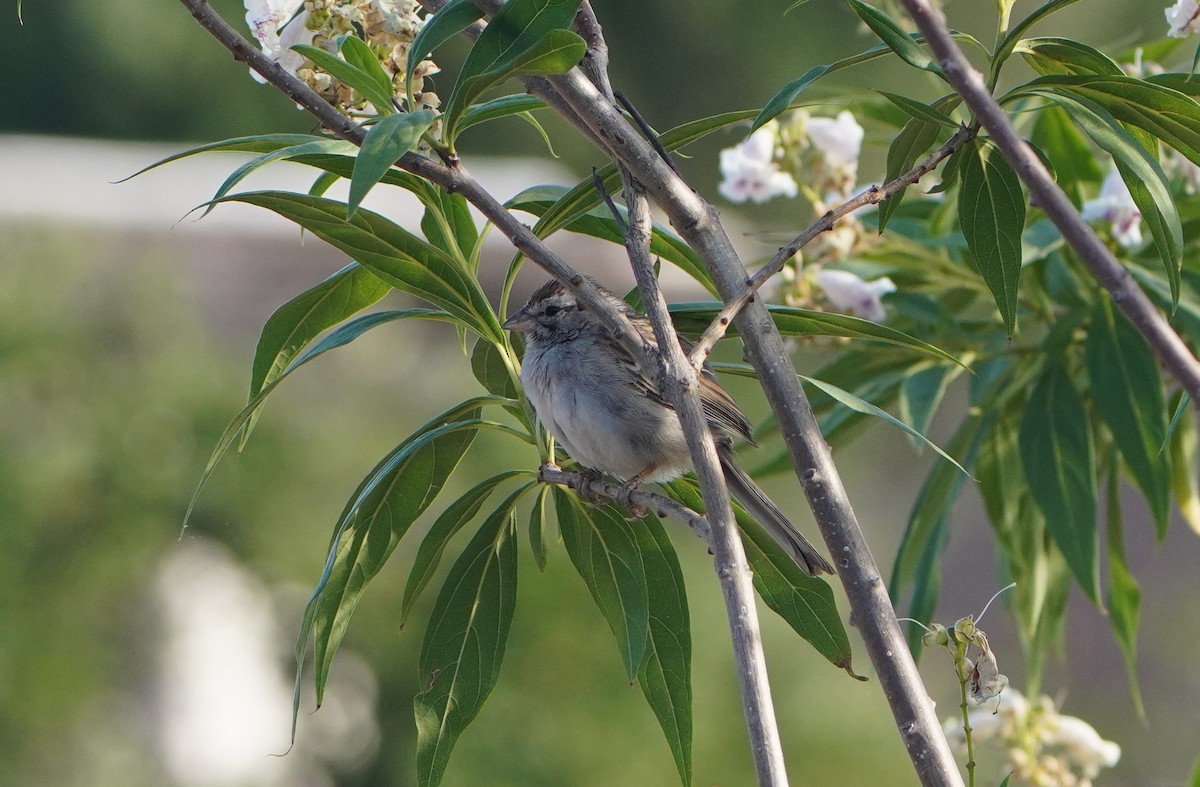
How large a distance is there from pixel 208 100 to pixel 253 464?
19.4 feet

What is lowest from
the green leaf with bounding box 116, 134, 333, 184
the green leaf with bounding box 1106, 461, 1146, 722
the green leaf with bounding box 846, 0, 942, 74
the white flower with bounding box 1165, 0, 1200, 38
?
the green leaf with bounding box 116, 134, 333, 184

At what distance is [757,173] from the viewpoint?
5.77 ft

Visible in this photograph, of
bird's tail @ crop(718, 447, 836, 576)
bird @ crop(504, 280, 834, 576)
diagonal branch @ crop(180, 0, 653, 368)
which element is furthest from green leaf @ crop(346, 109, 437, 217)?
bird @ crop(504, 280, 834, 576)

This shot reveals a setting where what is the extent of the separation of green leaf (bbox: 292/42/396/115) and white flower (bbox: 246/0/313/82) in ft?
0.27

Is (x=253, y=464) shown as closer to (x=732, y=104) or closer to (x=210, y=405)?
(x=210, y=405)

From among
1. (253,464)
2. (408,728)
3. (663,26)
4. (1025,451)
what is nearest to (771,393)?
(1025,451)

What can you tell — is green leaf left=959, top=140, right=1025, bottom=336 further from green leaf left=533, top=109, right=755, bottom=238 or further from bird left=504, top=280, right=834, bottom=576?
bird left=504, top=280, right=834, bottom=576

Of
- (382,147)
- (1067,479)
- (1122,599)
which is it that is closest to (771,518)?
(1067,479)

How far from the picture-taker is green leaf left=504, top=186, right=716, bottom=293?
3.15 ft

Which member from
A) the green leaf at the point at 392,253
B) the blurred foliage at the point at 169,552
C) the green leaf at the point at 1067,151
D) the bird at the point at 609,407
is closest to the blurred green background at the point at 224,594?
the blurred foliage at the point at 169,552

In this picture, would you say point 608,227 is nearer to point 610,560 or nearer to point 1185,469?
point 610,560

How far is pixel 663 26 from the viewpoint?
10.0m

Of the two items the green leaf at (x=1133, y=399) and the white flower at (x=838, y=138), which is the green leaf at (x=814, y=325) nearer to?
the green leaf at (x=1133, y=399)

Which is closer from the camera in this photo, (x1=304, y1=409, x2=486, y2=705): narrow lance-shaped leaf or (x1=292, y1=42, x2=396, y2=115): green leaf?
(x1=292, y1=42, x2=396, y2=115): green leaf
